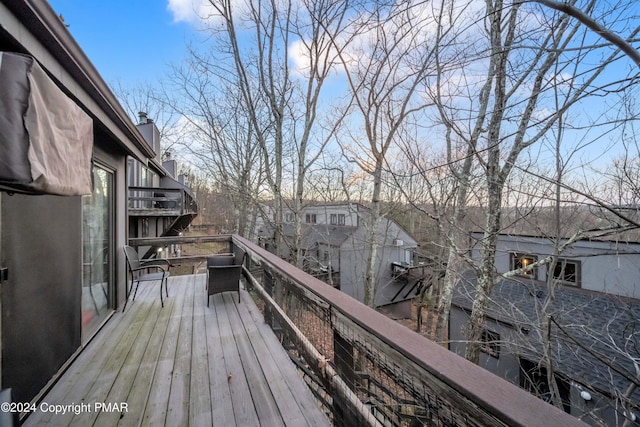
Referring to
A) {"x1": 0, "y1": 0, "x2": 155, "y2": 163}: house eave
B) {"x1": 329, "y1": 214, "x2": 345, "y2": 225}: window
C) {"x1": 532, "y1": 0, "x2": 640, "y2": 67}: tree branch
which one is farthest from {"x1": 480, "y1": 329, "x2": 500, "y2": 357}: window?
{"x1": 329, "y1": 214, "x2": 345, "y2": 225}: window

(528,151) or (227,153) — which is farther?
(227,153)

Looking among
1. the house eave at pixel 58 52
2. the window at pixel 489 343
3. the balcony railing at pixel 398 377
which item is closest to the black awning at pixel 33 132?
the house eave at pixel 58 52

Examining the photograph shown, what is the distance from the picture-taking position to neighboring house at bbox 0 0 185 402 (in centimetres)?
107

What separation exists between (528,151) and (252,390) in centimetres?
523

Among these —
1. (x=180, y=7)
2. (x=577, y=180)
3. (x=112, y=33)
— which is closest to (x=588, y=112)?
(x=577, y=180)

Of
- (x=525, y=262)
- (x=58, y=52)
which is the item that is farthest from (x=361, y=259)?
(x=58, y=52)

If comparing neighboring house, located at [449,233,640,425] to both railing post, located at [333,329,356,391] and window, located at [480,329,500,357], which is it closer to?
window, located at [480,329,500,357]

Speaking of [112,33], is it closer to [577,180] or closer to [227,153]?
[227,153]

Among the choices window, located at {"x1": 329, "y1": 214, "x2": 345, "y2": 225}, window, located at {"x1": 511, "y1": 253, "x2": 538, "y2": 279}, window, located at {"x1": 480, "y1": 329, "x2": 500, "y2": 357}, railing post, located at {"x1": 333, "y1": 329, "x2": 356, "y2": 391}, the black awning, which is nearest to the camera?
the black awning

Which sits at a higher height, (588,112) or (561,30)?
(561,30)

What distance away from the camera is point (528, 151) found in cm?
455

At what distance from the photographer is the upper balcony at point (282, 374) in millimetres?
779

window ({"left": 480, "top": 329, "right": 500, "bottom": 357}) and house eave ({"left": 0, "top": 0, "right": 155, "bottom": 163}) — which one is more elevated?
house eave ({"left": 0, "top": 0, "right": 155, "bottom": 163})

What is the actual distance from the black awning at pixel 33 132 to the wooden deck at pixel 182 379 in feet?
4.79
